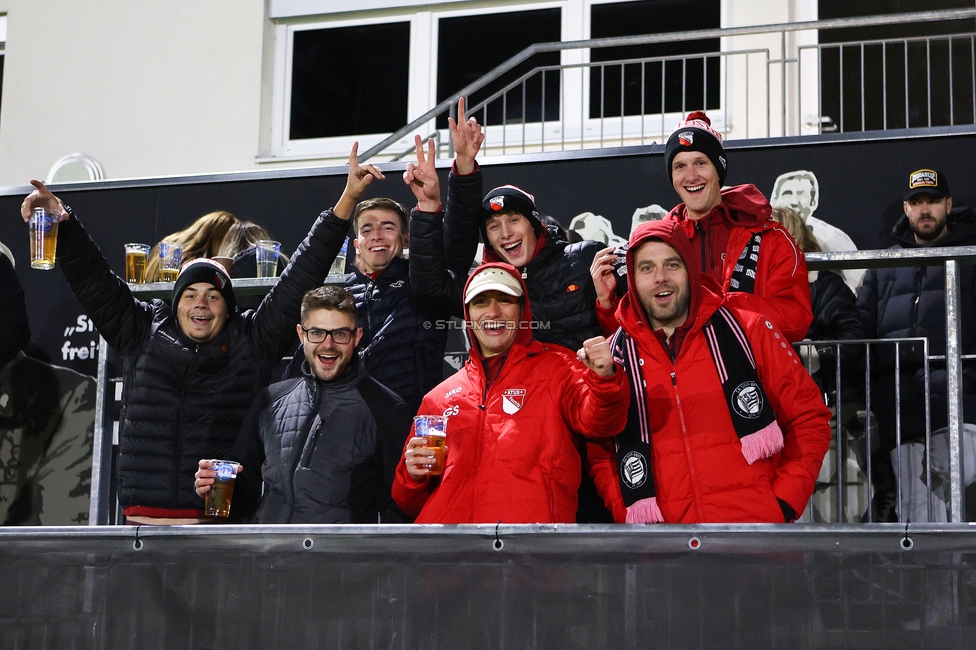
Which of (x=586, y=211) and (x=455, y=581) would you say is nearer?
(x=455, y=581)

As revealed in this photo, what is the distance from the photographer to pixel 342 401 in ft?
14.7

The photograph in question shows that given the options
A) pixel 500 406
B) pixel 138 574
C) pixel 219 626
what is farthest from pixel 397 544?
pixel 500 406

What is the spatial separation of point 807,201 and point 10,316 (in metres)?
4.37

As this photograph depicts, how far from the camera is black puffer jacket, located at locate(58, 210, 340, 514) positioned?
482 cm

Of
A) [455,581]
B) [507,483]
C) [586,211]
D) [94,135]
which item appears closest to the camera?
[455,581]

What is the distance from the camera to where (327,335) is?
179 inches

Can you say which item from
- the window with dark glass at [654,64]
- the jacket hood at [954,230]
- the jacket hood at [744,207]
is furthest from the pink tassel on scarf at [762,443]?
the window with dark glass at [654,64]

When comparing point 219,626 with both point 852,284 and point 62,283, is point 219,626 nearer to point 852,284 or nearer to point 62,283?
point 852,284

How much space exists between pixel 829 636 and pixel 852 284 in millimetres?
3709

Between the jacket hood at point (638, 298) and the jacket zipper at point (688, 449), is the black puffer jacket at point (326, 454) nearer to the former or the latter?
the jacket hood at point (638, 298)

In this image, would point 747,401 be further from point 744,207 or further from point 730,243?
point 744,207

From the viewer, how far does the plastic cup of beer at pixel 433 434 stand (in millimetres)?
3824

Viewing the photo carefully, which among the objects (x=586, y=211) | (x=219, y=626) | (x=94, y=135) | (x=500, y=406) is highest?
(x=94, y=135)

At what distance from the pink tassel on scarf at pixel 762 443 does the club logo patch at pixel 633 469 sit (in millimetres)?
320
